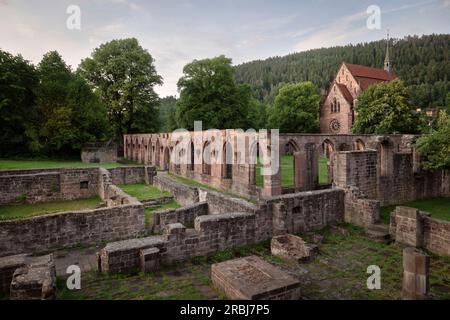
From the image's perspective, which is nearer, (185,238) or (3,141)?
(185,238)

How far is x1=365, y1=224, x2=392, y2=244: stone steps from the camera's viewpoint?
30.0 feet

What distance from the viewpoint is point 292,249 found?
807 centimetres

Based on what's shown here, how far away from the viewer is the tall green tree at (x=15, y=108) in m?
26.6

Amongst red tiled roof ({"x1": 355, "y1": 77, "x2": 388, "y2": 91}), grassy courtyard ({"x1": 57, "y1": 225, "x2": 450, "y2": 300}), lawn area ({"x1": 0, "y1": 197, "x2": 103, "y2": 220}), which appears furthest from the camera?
red tiled roof ({"x1": 355, "y1": 77, "x2": 388, "y2": 91})

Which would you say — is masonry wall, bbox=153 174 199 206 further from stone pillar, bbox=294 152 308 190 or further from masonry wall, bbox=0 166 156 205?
stone pillar, bbox=294 152 308 190

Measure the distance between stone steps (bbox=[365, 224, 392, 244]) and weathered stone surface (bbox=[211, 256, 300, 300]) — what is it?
4.67m

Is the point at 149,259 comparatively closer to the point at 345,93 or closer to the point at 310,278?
the point at 310,278

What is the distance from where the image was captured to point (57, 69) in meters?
33.6

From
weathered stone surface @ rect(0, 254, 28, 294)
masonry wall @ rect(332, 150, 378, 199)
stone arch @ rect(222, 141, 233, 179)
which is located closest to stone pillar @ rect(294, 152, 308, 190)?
stone arch @ rect(222, 141, 233, 179)

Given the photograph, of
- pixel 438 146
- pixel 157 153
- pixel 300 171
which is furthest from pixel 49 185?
pixel 438 146

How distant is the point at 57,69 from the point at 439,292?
124 ft

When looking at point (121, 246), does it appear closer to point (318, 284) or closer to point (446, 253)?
point (318, 284)

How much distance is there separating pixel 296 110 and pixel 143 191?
32.2 m
